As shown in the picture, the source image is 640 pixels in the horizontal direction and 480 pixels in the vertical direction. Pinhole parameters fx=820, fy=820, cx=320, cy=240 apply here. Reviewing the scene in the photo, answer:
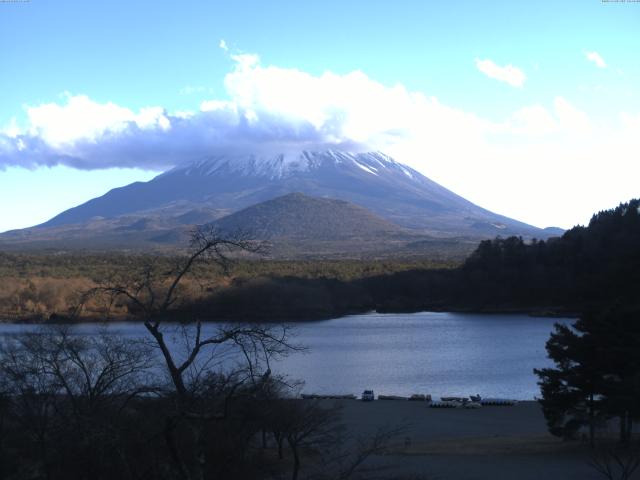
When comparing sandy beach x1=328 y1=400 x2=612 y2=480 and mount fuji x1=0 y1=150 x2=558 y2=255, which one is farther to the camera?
mount fuji x1=0 y1=150 x2=558 y2=255

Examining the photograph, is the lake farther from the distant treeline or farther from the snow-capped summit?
the snow-capped summit

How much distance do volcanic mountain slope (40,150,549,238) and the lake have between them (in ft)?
301

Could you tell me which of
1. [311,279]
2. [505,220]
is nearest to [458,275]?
[311,279]

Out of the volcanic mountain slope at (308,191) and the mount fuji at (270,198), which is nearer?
the mount fuji at (270,198)

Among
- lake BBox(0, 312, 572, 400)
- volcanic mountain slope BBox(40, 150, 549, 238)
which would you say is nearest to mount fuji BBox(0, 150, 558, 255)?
volcanic mountain slope BBox(40, 150, 549, 238)

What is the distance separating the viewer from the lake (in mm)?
24297

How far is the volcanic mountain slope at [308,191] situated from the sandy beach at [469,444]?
373 ft

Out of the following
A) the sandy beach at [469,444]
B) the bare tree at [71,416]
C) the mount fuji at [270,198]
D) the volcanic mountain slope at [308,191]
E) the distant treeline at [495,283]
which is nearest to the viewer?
the bare tree at [71,416]

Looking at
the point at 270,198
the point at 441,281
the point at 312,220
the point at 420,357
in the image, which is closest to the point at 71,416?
the point at 420,357

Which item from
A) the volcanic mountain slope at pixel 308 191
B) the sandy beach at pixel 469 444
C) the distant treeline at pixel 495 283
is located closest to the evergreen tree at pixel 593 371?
the sandy beach at pixel 469 444

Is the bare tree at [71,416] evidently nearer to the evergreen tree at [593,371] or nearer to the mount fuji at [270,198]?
the evergreen tree at [593,371]

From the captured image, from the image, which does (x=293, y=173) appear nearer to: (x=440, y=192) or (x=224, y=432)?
(x=440, y=192)

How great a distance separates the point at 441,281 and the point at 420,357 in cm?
2916

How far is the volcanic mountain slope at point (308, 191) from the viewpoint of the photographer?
146 metres
